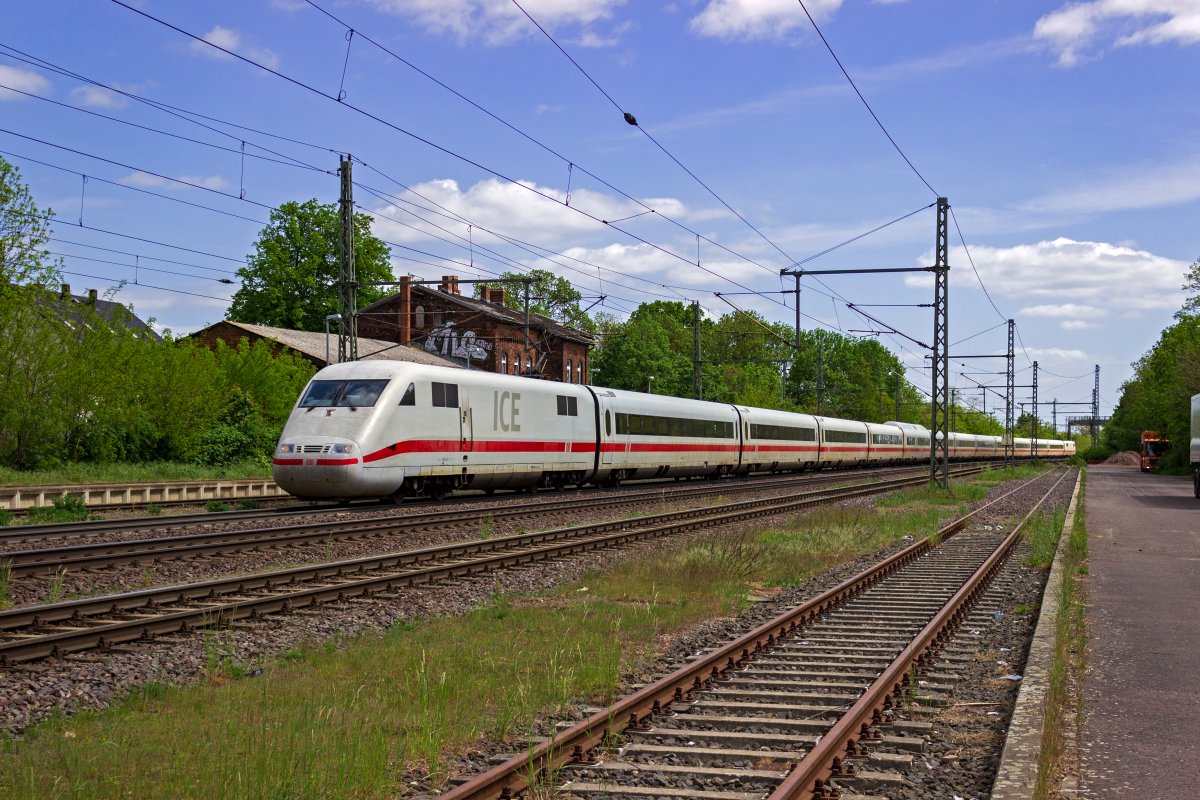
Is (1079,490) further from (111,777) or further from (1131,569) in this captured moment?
(111,777)

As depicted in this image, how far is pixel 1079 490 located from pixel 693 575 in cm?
3049

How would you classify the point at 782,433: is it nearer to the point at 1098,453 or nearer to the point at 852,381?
the point at 852,381

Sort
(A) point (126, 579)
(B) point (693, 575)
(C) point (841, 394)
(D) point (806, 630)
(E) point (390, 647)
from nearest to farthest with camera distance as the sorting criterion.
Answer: (E) point (390, 647)
(D) point (806, 630)
(A) point (126, 579)
(B) point (693, 575)
(C) point (841, 394)

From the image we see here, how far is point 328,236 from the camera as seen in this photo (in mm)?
73812

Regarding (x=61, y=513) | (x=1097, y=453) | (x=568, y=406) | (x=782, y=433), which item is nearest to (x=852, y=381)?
(x=1097, y=453)

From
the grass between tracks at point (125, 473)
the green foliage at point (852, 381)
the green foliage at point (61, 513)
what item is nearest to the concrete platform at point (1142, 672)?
the green foliage at point (61, 513)

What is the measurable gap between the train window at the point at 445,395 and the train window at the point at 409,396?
2.68 ft

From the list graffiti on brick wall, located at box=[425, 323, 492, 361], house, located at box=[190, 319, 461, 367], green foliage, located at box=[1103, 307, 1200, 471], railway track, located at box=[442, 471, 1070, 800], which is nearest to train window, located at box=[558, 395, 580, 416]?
railway track, located at box=[442, 471, 1070, 800]

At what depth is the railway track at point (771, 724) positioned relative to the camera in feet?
18.9

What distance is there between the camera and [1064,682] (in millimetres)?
8188

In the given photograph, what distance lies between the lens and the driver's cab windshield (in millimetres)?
22641

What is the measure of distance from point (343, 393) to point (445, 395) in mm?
2392

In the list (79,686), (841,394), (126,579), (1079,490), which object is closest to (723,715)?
(79,686)

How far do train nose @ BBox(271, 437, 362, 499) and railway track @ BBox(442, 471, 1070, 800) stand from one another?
1229cm
